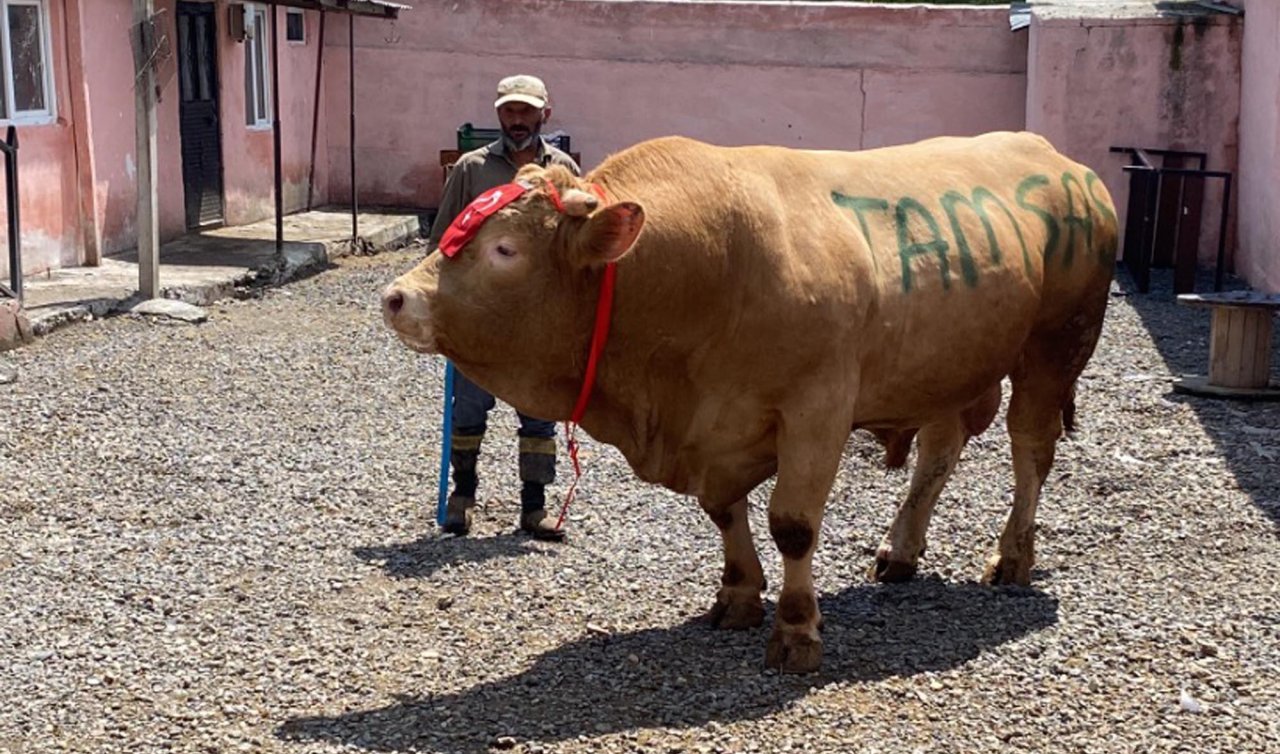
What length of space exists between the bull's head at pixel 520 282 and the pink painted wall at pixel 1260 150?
33.5 feet

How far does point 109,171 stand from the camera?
15.2 meters

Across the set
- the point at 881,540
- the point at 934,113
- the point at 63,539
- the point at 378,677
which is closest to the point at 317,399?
the point at 63,539

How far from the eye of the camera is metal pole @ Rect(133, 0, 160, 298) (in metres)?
12.8

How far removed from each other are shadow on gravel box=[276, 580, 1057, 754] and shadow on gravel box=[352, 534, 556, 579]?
1.09 metres

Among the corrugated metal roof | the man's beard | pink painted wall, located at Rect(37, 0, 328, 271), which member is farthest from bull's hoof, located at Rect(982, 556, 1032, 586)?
the corrugated metal roof

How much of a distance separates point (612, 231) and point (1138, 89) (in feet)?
44.2

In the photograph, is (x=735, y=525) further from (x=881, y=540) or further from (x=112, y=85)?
(x=112, y=85)

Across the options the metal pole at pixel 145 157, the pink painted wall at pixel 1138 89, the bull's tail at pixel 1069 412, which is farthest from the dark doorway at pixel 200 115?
the bull's tail at pixel 1069 412

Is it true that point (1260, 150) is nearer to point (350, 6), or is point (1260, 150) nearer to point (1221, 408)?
point (1221, 408)

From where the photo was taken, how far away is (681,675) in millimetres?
5426

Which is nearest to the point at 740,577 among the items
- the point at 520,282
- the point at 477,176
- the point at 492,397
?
the point at 520,282

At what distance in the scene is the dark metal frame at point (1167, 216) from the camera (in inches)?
586

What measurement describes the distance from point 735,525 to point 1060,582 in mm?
1486

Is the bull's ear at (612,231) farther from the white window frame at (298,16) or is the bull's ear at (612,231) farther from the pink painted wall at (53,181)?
the white window frame at (298,16)
